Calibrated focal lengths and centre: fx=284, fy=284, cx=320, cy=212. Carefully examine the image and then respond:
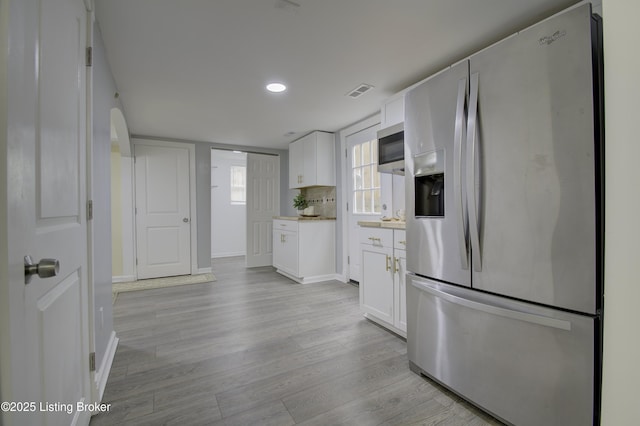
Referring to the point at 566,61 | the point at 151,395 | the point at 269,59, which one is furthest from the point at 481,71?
the point at 151,395

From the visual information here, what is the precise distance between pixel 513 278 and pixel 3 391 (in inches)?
68.1

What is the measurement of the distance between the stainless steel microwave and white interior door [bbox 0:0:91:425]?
2.10 meters

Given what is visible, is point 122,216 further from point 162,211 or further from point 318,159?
point 318,159

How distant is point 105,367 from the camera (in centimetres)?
180

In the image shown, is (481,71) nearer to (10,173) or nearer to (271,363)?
(10,173)

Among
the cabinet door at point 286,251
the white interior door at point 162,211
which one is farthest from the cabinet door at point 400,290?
the white interior door at point 162,211

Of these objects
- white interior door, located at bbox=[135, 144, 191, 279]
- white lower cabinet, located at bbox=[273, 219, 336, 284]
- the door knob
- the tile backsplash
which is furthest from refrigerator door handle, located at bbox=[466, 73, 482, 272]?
white interior door, located at bbox=[135, 144, 191, 279]

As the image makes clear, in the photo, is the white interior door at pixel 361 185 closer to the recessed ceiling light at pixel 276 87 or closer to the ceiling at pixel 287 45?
the ceiling at pixel 287 45

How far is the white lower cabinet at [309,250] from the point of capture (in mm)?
4180

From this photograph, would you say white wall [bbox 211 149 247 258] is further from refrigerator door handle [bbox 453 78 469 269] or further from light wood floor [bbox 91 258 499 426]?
refrigerator door handle [bbox 453 78 469 269]

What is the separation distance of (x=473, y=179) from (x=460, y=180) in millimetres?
67

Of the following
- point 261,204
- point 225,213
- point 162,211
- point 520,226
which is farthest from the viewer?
point 225,213

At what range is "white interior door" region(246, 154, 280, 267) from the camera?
526cm

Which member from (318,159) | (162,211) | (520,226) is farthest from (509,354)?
(162,211)
